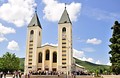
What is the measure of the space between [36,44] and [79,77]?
29339 millimetres

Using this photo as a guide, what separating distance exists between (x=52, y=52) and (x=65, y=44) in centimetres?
487

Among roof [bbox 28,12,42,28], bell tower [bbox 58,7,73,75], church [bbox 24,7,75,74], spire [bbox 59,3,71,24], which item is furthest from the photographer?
roof [bbox 28,12,42,28]

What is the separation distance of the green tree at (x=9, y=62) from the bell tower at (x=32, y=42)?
13.1 m

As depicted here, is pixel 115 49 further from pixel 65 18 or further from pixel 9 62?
pixel 9 62

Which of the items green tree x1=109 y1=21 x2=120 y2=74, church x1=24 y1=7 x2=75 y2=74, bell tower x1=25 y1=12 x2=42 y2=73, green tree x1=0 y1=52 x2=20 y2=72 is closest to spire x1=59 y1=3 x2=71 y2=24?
church x1=24 y1=7 x2=75 y2=74

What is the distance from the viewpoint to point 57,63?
75.7 meters

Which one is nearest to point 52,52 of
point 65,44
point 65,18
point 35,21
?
point 65,44

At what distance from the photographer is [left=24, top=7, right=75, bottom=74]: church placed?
7538 centimetres

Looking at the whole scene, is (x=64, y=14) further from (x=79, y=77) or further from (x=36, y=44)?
(x=79, y=77)

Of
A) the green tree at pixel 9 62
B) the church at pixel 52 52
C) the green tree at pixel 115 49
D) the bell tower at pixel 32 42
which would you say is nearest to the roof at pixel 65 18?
the church at pixel 52 52

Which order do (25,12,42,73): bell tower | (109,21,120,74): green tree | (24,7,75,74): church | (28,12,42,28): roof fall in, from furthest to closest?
1. (28,12,42,28): roof
2. (25,12,42,73): bell tower
3. (24,7,75,74): church
4. (109,21,120,74): green tree

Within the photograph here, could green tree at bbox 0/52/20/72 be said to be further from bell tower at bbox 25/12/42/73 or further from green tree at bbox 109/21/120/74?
green tree at bbox 109/21/120/74

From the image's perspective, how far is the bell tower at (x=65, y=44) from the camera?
74438 millimetres

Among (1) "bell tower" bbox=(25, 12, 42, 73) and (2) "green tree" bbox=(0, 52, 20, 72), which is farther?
(2) "green tree" bbox=(0, 52, 20, 72)
